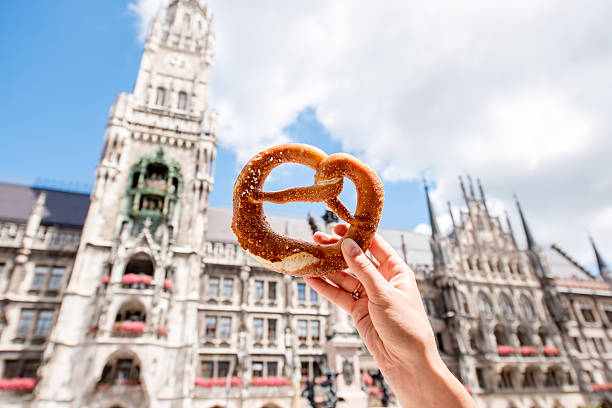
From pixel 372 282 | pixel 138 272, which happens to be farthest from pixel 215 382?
pixel 372 282

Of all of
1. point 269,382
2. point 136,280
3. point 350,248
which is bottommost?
point 269,382

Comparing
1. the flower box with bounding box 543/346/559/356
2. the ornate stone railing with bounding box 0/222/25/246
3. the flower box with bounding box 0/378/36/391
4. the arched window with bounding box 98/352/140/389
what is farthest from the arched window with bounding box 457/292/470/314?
the ornate stone railing with bounding box 0/222/25/246

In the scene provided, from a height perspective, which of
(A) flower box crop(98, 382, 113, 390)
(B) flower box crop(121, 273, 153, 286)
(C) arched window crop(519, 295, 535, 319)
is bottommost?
(A) flower box crop(98, 382, 113, 390)

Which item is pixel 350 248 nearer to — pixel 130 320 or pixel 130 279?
pixel 130 279

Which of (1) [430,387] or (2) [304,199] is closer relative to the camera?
(1) [430,387]

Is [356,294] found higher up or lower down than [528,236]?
lower down

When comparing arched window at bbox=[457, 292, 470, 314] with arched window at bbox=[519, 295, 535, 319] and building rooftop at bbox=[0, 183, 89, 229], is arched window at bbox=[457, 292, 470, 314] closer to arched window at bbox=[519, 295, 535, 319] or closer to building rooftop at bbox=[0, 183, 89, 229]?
arched window at bbox=[519, 295, 535, 319]
